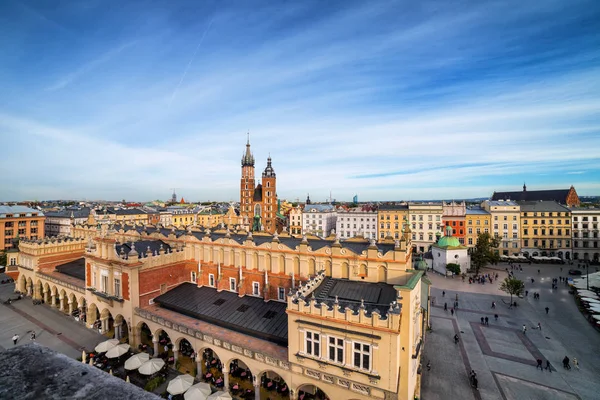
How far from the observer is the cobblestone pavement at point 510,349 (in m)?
26.8

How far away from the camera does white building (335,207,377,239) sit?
98812mm

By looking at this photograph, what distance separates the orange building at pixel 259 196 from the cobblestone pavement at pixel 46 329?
221 ft

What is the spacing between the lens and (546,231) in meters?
82.4

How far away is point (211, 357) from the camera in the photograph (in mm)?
31828

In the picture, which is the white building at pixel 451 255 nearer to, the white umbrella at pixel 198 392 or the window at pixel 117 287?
the white umbrella at pixel 198 392

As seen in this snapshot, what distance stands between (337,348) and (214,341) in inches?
474

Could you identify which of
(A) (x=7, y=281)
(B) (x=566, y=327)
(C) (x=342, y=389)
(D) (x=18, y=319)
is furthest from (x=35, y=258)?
(B) (x=566, y=327)

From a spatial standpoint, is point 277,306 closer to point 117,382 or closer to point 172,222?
point 117,382

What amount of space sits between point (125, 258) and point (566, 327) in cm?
5890

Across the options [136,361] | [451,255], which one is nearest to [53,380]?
[136,361]

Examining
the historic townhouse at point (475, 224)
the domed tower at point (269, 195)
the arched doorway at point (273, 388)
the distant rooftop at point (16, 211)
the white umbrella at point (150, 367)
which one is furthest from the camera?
the domed tower at point (269, 195)

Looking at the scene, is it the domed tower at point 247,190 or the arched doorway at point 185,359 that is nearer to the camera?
the arched doorway at point 185,359

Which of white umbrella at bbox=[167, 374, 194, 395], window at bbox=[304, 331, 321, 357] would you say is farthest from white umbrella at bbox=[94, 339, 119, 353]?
window at bbox=[304, 331, 321, 357]

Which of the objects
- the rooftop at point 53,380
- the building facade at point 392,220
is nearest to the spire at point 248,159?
the building facade at point 392,220
